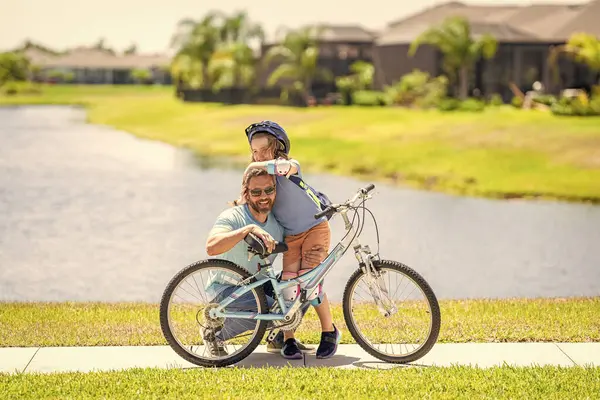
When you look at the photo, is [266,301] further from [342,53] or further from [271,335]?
[342,53]

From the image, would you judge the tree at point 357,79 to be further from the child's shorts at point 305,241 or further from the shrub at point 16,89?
the shrub at point 16,89

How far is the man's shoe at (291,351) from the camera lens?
8055 mm

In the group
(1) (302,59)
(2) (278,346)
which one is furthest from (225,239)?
(1) (302,59)

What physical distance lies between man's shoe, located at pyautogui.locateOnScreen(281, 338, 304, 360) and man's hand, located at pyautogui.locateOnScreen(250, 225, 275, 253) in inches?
34.2

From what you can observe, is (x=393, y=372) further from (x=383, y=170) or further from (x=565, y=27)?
(x=565, y=27)

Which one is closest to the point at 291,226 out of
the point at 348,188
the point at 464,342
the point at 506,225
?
the point at 464,342

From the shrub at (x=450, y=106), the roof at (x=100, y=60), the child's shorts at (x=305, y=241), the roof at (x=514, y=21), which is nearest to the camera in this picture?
the child's shorts at (x=305, y=241)

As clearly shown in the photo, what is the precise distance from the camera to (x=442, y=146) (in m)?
38.1

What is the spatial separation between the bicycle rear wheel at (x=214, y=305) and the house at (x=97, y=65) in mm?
156448

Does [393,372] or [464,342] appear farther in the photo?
[464,342]

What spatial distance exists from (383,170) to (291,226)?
2639cm

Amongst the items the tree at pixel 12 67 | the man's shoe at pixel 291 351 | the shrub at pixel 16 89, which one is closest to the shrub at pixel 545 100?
the man's shoe at pixel 291 351

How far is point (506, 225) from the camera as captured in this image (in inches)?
858

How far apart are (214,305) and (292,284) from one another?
1.81ft
